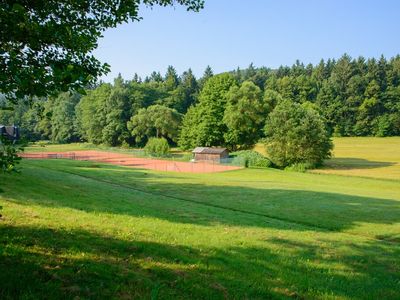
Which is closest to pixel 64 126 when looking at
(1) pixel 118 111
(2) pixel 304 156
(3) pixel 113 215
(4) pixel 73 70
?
(1) pixel 118 111

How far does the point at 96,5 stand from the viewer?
7824mm

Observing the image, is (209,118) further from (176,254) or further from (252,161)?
(176,254)

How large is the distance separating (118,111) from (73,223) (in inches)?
3804

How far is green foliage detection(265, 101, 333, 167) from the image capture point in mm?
65775

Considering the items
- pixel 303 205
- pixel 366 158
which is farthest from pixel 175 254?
pixel 366 158

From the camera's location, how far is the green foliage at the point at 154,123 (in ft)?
317

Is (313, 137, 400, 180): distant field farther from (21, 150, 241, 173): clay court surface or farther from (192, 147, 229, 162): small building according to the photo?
(21, 150, 241, 173): clay court surface

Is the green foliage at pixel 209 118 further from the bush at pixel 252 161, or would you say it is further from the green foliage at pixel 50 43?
the green foliage at pixel 50 43

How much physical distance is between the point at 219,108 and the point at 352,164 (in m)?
30.5

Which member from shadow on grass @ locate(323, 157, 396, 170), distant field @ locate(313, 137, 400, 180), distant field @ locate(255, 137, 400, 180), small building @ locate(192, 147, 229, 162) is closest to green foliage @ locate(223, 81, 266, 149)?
distant field @ locate(255, 137, 400, 180)

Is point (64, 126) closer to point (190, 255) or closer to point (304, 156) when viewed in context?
point (304, 156)

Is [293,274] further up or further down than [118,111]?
further down

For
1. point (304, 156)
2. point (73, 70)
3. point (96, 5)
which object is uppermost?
point (96, 5)

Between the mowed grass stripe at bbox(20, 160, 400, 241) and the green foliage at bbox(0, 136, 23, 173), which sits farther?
the mowed grass stripe at bbox(20, 160, 400, 241)
